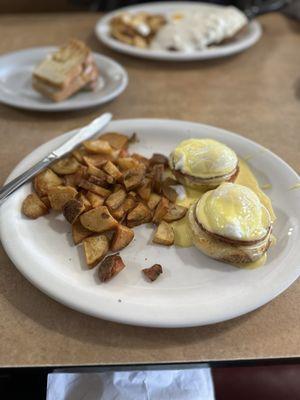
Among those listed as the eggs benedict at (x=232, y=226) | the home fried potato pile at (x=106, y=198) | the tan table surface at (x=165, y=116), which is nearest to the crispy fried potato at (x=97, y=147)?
the home fried potato pile at (x=106, y=198)

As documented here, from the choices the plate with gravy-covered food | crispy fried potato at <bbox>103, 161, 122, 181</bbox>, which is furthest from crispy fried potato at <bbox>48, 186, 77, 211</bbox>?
the plate with gravy-covered food

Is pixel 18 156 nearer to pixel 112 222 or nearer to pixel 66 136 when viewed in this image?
pixel 66 136

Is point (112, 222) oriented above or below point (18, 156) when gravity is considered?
above

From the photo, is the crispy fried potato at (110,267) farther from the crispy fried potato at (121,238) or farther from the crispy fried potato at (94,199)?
the crispy fried potato at (94,199)

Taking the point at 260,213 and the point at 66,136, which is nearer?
the point at 260,213

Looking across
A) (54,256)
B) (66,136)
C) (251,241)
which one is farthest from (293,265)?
(66,136)

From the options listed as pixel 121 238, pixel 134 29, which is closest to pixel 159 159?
pixel 121 238

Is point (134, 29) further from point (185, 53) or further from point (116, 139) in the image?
point (116, 139)
